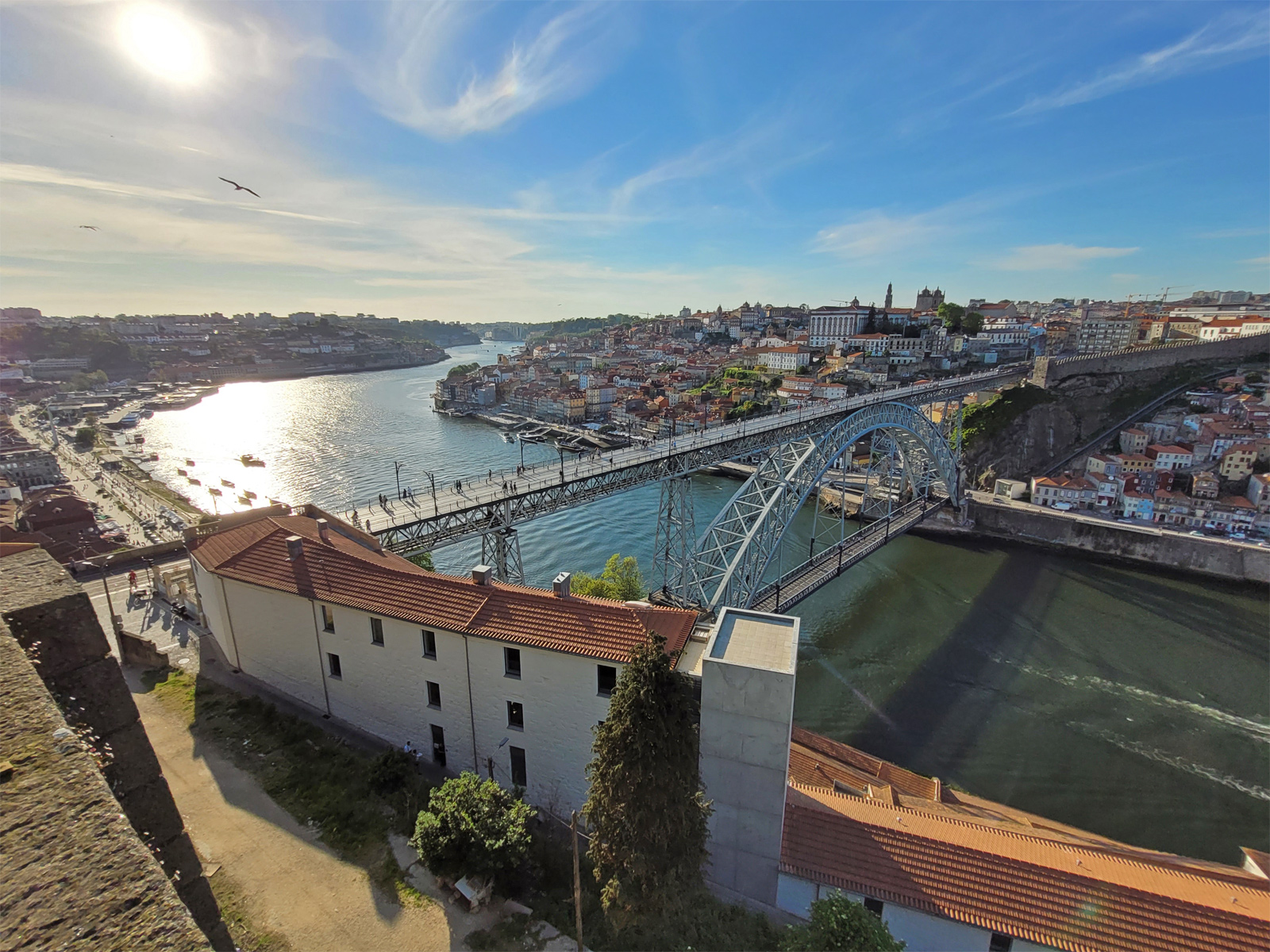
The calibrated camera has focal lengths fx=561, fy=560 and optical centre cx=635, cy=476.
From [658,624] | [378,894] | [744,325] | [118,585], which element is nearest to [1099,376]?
[658,624]

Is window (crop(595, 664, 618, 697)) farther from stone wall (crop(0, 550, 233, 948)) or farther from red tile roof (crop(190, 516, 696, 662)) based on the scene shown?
stone wall (crop(0, 550, 233, 948))

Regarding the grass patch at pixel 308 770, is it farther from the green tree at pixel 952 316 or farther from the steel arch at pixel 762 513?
the green tree at pixel 952 316

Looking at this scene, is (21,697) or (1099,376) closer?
(21,697)

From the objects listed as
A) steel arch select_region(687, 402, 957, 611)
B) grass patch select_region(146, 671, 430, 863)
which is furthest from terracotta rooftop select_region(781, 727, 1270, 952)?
steel arch select_region(687, 402, 957, 611)

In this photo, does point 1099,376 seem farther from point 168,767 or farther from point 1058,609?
point 168,767

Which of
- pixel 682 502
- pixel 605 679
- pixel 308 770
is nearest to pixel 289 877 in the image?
pixel 308 770

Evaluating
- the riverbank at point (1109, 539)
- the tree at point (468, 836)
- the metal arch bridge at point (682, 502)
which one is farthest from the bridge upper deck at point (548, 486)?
the riverbank at point (1109, 539)

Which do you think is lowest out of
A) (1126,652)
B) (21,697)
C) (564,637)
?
(1126,652)
